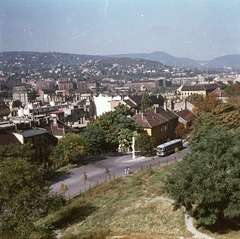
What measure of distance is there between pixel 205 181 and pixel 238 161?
3169 millimetres

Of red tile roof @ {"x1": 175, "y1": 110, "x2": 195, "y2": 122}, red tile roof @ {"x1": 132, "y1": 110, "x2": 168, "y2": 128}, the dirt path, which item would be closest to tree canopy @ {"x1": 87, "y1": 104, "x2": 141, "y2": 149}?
red tile roof @ {"x1": 132, "y1": 110, "x2": 168, "y2": 128}

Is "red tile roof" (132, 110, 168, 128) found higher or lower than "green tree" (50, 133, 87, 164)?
higher

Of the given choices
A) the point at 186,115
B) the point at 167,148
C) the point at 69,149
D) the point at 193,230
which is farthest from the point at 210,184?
the point at 186,115

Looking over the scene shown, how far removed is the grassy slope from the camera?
22.6 meters

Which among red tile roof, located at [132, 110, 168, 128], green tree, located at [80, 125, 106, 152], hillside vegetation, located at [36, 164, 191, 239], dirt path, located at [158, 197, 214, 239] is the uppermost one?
red tile roof, located at [132, 110, 168, 128]

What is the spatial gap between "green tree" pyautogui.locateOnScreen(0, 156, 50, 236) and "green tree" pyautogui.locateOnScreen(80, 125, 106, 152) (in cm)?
2479

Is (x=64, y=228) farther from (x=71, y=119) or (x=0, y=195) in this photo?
(x=71, y=119)

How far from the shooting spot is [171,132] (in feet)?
213

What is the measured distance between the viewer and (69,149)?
4462 cm

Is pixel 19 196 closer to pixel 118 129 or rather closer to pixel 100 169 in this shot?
pixel 100 169

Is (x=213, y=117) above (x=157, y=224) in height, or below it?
above

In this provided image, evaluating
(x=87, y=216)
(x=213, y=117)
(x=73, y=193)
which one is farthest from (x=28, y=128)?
(x=213, y=117)

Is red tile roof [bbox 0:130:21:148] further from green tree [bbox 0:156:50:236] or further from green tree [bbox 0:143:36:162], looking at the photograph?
green tree [bbox 0:156:50:236]

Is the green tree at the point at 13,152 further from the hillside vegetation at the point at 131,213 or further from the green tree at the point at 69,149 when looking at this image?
the hillside vegetation at the point at 131,213
